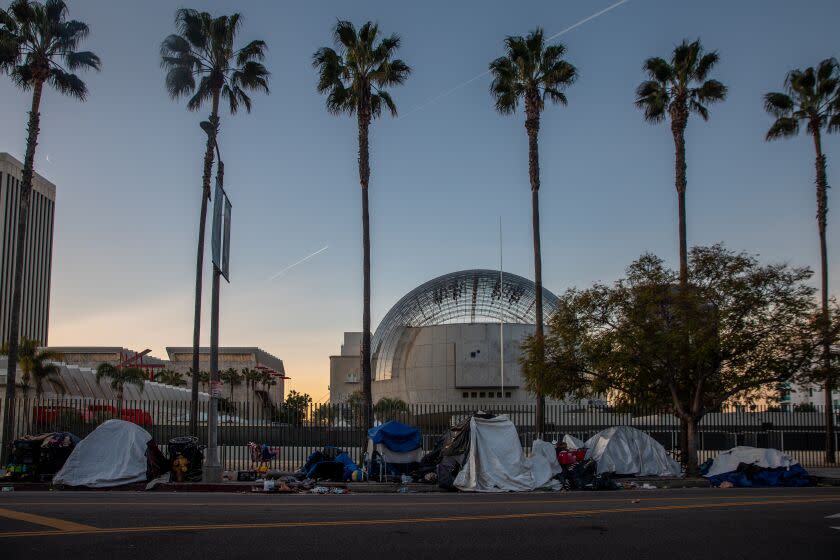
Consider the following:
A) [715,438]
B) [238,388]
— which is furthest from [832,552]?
[238,388]

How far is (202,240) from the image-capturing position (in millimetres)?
30906

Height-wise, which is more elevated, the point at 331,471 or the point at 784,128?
the point at 784,128

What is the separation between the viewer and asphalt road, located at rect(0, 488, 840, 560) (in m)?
8.92

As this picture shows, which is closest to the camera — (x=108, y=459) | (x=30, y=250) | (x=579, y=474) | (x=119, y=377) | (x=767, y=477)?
(x=108, y=459)

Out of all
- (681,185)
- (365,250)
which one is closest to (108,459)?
(365,250)

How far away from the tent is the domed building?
3897cm

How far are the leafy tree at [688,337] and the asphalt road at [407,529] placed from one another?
10940 millimetres

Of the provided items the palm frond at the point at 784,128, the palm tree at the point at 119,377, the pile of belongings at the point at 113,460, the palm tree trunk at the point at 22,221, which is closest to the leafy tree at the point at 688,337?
the palm frond at the point at 784,128

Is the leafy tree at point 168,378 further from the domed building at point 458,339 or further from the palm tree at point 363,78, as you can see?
the palm tree at point 363,78

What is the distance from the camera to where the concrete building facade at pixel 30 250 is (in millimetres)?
124250

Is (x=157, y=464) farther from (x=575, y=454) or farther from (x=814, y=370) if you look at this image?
(x=814, y=370)

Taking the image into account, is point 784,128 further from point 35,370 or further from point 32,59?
point 35,370

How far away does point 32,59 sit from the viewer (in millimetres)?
27875

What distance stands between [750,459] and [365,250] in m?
14.2
